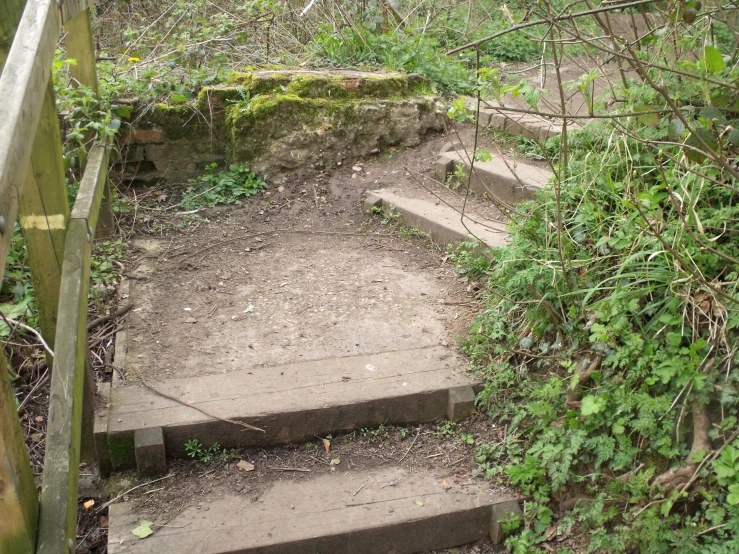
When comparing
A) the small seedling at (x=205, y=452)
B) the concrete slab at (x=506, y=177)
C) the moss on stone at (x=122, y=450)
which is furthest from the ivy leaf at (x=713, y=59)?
the moss on stone at (x=122, y=450)

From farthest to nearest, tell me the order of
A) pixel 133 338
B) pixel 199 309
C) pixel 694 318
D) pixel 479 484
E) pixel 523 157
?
pixel 523 157
pixel 199 309
pixel 133 338
pixel 479 484
pixel 694 318

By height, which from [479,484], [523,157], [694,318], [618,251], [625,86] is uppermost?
[625,86]

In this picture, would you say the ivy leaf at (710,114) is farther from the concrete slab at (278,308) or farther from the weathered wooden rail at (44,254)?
the weathered wooden rail at (44,254)

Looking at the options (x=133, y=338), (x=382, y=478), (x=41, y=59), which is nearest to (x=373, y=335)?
(x=382, y=478)

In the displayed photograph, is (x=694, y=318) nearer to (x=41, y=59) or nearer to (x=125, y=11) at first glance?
(x=41, y=59)

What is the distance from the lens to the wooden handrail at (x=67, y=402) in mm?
1686

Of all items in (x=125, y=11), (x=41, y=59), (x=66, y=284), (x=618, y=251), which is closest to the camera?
(x=41, y=59)

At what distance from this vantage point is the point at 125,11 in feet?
24.9

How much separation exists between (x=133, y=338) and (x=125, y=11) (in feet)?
18.9

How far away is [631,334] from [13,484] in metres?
2.23

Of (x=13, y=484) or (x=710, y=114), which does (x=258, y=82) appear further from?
(x=13, y=484)

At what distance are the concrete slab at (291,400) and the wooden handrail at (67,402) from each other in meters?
0.60

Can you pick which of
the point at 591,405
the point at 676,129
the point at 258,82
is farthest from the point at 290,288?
the point at 676,129

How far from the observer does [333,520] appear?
254cm
